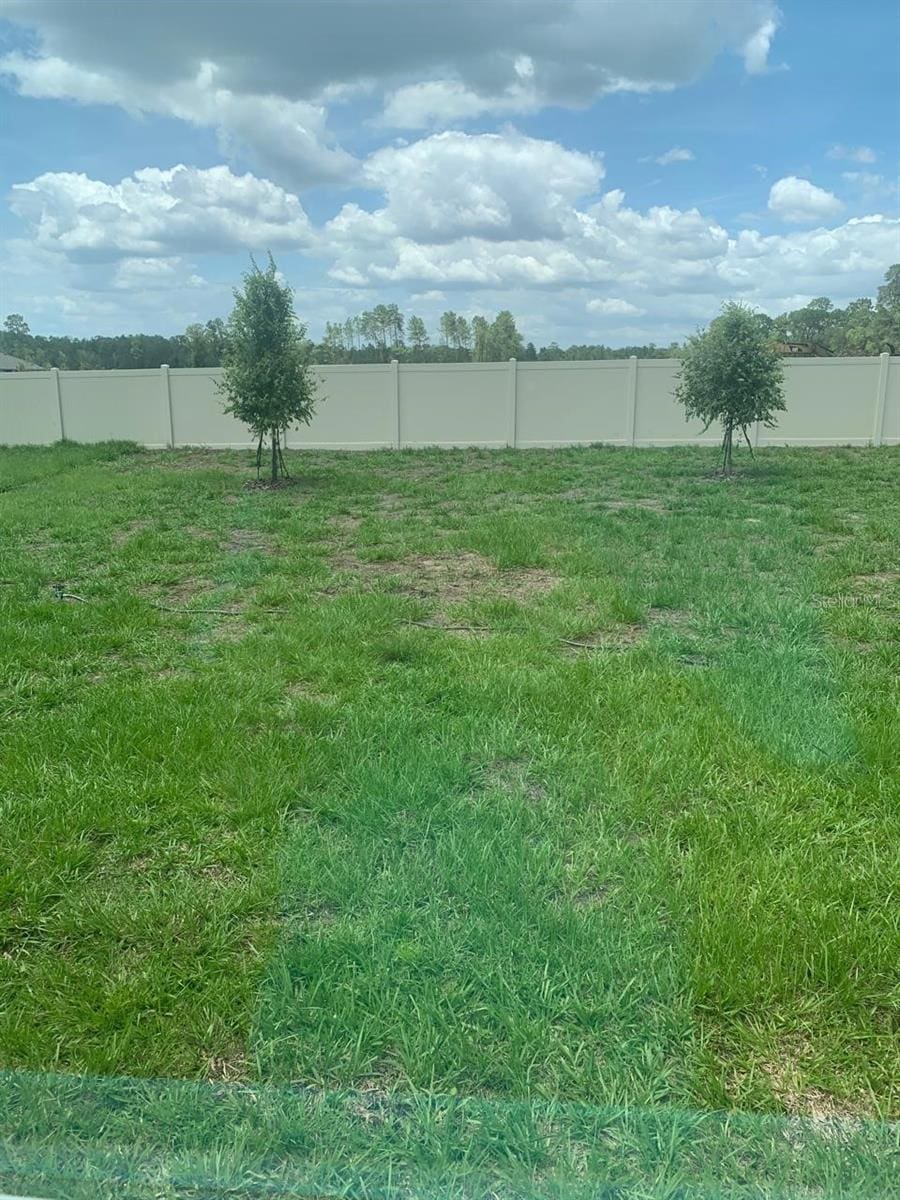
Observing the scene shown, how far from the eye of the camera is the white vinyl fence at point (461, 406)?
16750 mm

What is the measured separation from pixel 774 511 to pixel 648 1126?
320 inches

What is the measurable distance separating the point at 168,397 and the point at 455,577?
41.9 ft

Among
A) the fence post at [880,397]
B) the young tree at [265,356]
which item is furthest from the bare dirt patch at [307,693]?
the fence post at [880,397]

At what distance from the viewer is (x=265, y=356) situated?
11.6 meters

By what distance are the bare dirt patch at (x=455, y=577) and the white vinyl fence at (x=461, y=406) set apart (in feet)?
34.5

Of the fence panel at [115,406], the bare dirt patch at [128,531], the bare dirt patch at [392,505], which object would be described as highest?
the fence panel at [115,406]

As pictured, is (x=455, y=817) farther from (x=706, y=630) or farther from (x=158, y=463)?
(x=158, y=463)

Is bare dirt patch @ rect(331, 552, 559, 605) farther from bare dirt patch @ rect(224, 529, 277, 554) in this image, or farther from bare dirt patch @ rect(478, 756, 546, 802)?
bare dirt patch @ rect(478, 756, 546, 802)

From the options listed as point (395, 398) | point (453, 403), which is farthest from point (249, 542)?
point (453, 403)

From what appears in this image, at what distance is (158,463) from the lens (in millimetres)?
14531

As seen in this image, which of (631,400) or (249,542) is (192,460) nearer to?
(249,542)

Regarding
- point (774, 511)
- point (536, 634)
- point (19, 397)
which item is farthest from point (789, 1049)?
point (19, 397)

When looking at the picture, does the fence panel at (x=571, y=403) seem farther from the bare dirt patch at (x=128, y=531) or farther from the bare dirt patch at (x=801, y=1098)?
the bare dirt patch at (x=801, y=1098)

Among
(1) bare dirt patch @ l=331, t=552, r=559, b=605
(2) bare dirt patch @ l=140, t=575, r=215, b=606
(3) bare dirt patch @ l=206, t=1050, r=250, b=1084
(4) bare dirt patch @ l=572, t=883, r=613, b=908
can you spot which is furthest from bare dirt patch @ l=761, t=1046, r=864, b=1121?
(2) bare dirt patch @ l=140, t=575, r=215, b=606
